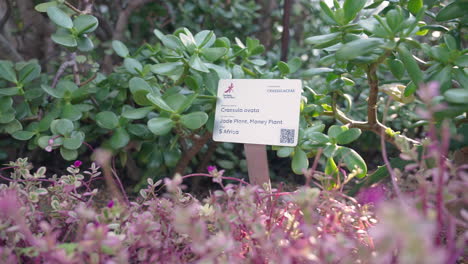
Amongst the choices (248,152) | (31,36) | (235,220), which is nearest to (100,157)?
(235,220)

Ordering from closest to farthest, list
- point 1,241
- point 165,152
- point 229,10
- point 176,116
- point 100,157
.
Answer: point 100,157 → point 1,241 → point 176,116 → point 165,152 → point 229,10

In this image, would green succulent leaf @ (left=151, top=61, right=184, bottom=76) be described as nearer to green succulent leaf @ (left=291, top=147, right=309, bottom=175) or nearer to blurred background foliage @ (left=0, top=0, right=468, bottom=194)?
blurred background foliage @ (left=0, top=0, right=468, bottom=194)

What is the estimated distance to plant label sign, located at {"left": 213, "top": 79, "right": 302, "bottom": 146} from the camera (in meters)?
0.93

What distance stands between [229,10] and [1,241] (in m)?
1.60

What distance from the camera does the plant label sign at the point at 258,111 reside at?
932 millimetres

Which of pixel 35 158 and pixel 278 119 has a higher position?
pixel 278 119

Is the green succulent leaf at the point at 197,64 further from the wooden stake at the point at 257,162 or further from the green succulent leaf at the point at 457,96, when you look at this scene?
the green succulent leaf at the point at 457,96

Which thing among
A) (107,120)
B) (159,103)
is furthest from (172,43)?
(107,120)

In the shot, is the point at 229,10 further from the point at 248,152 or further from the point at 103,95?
the point at 248,152

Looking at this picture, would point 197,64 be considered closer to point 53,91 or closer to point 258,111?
point 258,111

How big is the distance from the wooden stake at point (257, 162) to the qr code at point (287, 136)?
7cm

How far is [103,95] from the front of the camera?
1179 mm

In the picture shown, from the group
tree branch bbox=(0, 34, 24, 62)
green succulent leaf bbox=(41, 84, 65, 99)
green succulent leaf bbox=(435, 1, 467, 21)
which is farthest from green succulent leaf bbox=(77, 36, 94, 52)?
green succulent leaf bbox=(435, 1, 467, 21)

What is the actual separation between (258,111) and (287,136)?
0.10 meters
